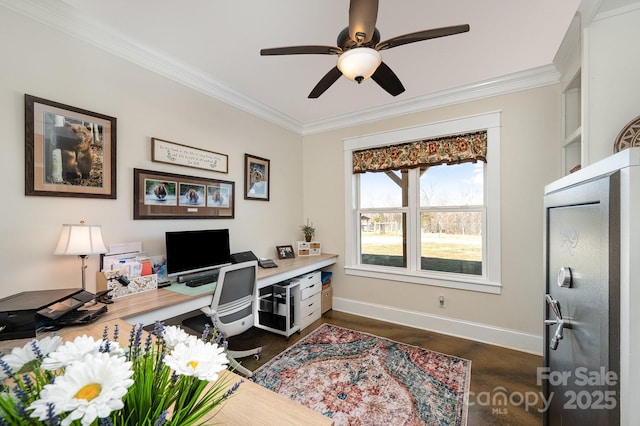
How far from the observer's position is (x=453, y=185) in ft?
9.86

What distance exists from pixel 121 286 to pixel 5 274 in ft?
1.89

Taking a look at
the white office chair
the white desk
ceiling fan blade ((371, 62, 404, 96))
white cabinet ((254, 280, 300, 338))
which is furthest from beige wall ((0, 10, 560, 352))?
ceiling fan blade ((371, 62, 404, 96))

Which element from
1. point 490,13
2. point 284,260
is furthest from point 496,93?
point 284,260

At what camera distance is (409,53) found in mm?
2193

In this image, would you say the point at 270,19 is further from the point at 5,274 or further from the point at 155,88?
the point at 5,274

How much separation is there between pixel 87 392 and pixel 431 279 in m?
3.18

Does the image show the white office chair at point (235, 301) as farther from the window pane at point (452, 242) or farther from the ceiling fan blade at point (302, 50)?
the window pane at point (452, 242)

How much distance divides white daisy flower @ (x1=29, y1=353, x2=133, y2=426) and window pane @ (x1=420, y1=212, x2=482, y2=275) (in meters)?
3.19

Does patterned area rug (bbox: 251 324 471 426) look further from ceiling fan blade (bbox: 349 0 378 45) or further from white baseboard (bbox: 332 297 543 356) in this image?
ceiling fan blade (bbox: 349 0 378 45)

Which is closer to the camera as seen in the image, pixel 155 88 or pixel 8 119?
pixel 8 119

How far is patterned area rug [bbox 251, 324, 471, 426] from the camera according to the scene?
1.78 meters

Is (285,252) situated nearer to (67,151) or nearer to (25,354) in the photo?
(67,151)

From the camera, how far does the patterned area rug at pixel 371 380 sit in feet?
5.83

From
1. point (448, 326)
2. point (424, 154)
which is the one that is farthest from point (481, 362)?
point (424, 154)
